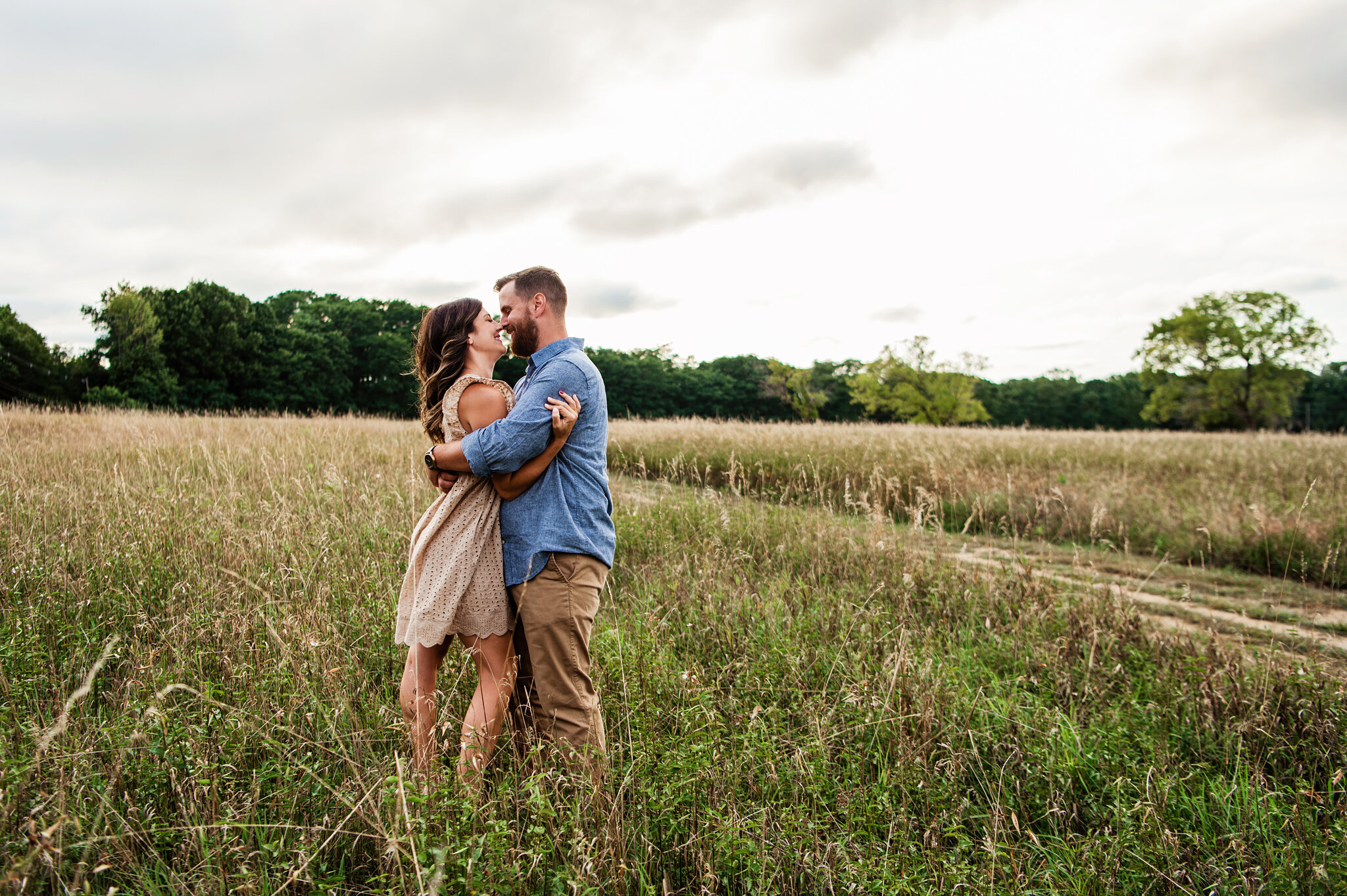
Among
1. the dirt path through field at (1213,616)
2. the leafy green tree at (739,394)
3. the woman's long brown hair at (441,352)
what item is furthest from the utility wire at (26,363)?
the leafy green tree at (739,394)

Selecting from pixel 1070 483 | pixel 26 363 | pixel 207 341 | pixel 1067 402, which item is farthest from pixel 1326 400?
pixel 26 363

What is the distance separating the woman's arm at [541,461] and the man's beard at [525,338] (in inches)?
14.2

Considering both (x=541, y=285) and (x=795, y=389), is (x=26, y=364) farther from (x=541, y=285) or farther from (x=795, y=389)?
(x=795, y=389)

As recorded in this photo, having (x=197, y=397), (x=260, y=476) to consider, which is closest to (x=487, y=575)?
(x=260, y=476)

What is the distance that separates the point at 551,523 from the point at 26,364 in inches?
1690

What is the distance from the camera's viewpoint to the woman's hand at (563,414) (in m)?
2.12

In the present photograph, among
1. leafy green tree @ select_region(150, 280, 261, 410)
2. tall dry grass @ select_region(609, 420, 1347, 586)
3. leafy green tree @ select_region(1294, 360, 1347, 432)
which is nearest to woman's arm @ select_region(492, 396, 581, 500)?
tall dry grass @ select_region(609, 420, 1347, 586)

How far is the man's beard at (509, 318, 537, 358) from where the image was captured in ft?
7.95

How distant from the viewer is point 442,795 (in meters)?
1.79

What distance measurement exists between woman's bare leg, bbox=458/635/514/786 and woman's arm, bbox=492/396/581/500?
563 mm

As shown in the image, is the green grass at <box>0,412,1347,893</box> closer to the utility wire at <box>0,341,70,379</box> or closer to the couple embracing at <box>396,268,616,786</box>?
the couple embracing at <box>396,268,616,786</box>

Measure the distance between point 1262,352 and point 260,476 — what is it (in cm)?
5229

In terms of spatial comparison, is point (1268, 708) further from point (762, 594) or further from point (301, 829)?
point (301, 829)

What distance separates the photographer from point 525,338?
2.46 meters
